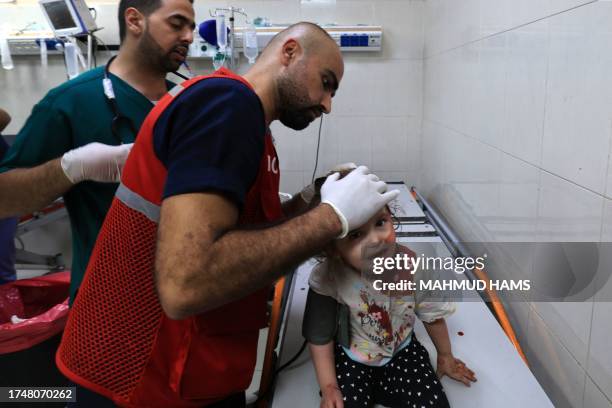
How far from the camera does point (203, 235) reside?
69 centimetres

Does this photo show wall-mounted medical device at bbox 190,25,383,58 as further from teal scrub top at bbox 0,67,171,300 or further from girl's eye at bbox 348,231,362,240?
girl's eye at bbox 348,231,362,240

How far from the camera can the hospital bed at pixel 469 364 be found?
3.53 ft

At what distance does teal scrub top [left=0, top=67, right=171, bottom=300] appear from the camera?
120 cm

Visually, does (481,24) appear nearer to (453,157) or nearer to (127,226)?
(453,157)

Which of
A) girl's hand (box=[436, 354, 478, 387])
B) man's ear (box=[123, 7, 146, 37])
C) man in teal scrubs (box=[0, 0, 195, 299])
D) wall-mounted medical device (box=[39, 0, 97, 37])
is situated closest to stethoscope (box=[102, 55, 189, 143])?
man in teal scrubs (box=[0, 0, 195, 299])

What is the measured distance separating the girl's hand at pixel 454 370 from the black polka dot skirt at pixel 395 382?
1.5 inches

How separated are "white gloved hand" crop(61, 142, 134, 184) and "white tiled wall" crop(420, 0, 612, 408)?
3.82 ft

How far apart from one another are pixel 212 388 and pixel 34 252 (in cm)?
319

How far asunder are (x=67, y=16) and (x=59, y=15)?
0.06m

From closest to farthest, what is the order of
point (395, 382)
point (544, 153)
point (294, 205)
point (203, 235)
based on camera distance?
point (203, 235) < point (395, 382) < point (544, 153) < point (294, 205)

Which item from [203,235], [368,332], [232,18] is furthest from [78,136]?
[232,18]

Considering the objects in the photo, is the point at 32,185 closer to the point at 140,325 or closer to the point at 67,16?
the point at 140,325

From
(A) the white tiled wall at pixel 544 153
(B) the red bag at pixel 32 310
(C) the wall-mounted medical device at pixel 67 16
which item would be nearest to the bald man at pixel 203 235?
(A) the white tiled wall at pixel 544 153

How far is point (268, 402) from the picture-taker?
114cm
